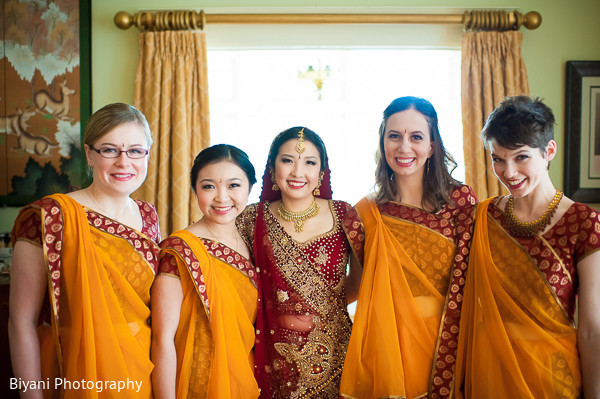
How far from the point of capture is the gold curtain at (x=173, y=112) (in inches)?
133

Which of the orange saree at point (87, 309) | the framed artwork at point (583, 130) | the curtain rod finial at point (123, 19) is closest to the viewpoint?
the orange saree at point (87, 309)

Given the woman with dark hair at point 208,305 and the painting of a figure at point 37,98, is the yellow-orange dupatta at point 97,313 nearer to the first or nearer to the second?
the woman with dark hair at point 208,305

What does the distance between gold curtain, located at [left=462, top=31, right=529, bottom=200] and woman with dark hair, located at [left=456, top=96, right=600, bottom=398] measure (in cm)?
183

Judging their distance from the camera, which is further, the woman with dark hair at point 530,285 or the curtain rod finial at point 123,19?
the curtain rod finial at point 123,19

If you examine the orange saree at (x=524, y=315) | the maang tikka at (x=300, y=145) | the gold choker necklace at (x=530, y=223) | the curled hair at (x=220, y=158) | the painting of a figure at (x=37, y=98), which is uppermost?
the painting of a figure at (x=37, y=98)

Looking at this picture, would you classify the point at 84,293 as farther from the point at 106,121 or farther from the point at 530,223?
the point at 530,223

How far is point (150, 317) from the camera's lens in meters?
1.59

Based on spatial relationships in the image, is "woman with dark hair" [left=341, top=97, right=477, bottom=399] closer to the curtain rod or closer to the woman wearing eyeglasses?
the woman wearing eyeglasses

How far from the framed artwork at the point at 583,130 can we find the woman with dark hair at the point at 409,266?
214 cm

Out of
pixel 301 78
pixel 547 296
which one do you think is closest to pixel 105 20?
pixel 301 78

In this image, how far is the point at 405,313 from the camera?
5.67ft

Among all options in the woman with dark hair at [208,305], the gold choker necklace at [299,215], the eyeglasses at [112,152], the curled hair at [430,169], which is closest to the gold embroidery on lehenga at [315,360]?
the woman with dark hair at [208,305]

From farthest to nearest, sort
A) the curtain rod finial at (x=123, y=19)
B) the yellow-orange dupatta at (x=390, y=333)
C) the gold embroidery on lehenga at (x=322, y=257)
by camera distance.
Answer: the curtain rod finial at (x=123, y=19), the gold embroidery on lehenga at (x=322, y=257), the yellow-orange dupatta at (x=390, y=333)

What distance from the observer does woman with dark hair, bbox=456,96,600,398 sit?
148 centimetres
